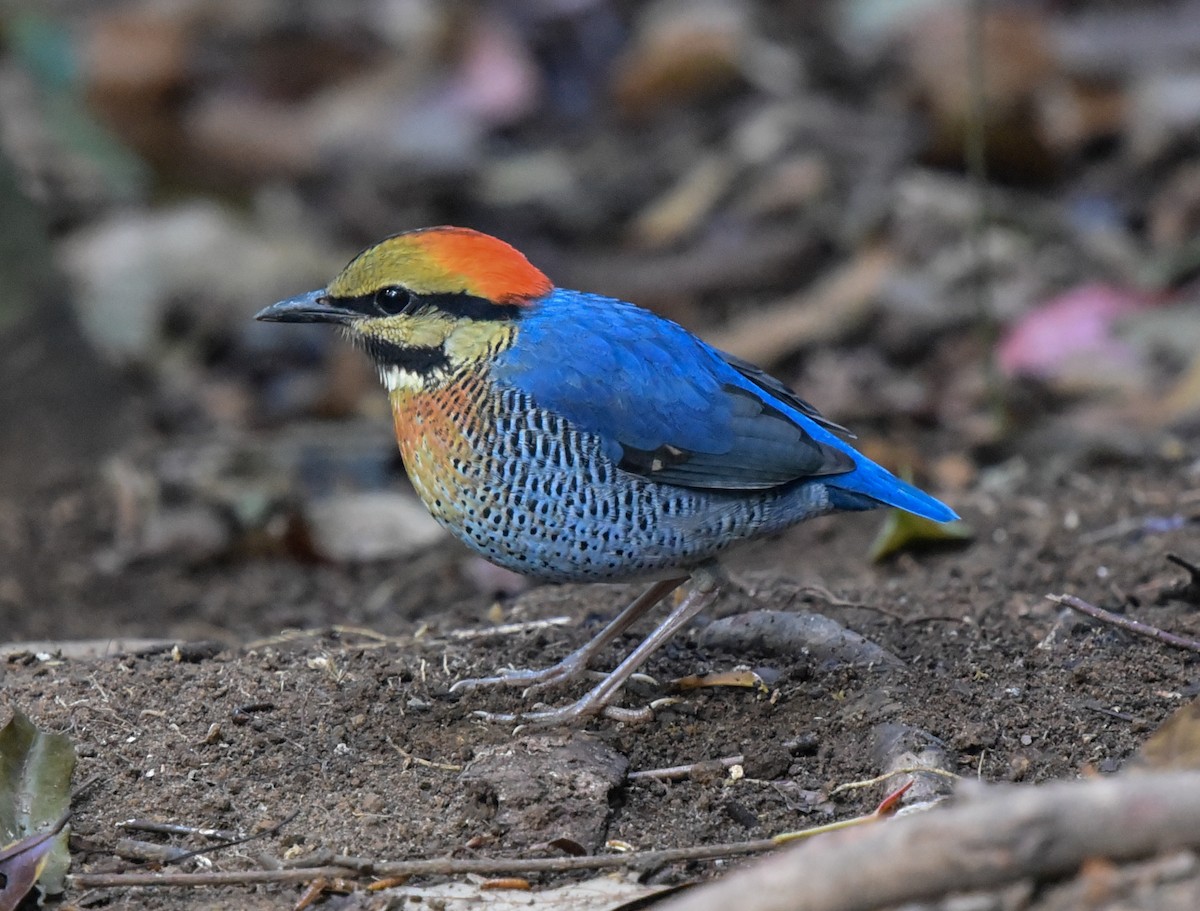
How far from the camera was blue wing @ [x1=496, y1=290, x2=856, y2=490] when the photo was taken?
13.5 feet

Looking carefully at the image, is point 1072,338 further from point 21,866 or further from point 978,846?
point 21,866

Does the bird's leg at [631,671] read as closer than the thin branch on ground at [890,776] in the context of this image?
No

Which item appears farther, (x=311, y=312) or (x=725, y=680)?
(x=311, y=312)

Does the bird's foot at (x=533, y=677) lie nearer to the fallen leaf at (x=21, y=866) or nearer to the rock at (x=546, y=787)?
the rock at (x=546, y=787)

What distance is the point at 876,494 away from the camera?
4258 mm

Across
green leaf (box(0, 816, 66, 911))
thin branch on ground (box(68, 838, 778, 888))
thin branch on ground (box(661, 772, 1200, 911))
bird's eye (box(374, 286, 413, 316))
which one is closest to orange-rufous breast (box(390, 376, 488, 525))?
bird's eye (box(374, 286, 413, 316))

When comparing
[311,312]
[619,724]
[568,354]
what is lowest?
[619,724]

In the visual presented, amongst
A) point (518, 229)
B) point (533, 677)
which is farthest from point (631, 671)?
point (518, 229)

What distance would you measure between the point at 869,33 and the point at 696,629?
767cm

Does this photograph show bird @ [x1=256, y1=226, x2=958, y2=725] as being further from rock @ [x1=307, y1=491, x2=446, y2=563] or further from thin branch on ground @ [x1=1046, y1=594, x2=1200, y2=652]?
rock @ [x1=307, y1=491, x2=446, y2=563]

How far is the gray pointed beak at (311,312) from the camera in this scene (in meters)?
4.35

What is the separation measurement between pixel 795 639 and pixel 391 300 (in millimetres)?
1461

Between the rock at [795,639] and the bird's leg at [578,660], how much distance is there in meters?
0.19

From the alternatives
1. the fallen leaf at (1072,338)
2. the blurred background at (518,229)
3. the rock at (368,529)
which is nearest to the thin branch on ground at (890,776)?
the blurred background at (518,229)
